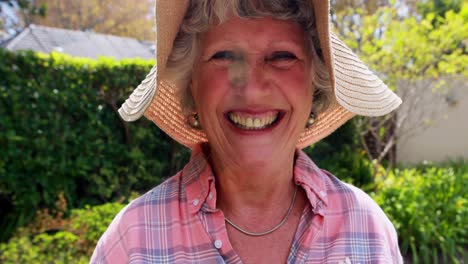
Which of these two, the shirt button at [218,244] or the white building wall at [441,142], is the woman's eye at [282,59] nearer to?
the shirt button at [218,244]

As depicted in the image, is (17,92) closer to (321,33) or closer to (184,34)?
(184,34)

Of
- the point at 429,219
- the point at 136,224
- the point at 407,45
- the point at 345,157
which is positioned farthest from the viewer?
the point at 345,157

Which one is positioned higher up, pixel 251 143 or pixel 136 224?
pixel 251 143

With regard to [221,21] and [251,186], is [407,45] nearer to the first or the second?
[251,186]

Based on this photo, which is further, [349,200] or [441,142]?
[441,142]

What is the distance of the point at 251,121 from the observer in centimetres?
140

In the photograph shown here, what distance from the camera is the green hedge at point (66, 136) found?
480 cm

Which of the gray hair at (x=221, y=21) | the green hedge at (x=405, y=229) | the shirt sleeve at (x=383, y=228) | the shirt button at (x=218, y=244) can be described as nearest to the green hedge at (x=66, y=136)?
the green hedge at (x=405, y=229)

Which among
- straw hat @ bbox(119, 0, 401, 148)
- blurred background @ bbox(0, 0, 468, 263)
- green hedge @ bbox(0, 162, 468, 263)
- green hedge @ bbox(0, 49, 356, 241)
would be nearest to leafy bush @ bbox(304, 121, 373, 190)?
blurred background @ bbox(0, 0, 468, 263)

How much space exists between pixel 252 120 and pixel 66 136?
4.36 m

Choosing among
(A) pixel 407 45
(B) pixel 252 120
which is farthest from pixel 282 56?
(A) pixel 407 45

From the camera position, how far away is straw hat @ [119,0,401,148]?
1.29 m

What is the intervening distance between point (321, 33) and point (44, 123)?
4.49 meters

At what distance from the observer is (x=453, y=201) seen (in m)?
5.36
